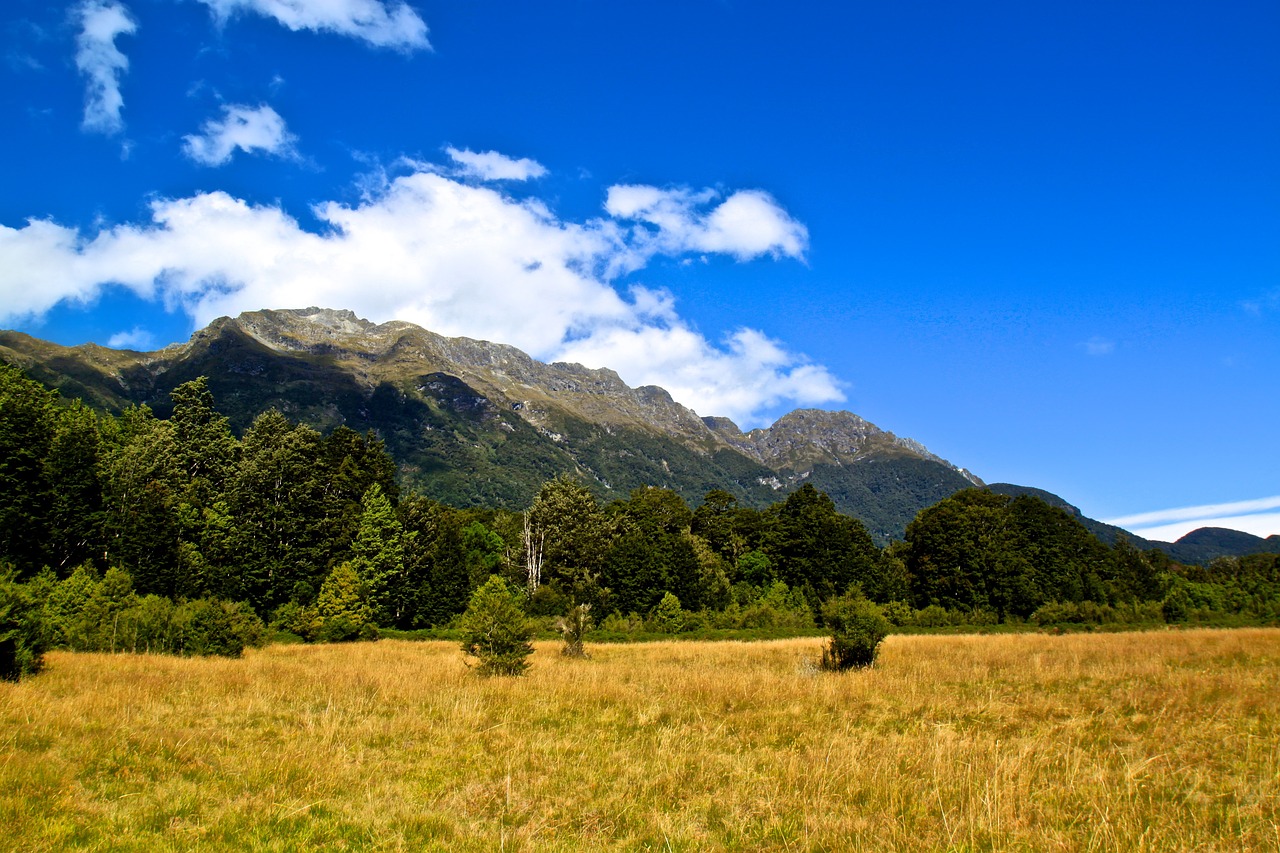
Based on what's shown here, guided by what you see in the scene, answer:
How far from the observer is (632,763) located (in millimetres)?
8406

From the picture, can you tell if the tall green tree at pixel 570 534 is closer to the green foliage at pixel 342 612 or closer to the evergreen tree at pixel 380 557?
the evergreen tree at pixel 380 557

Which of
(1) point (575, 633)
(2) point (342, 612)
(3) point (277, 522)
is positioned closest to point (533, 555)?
(3) point (277, 522)

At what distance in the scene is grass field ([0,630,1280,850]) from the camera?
600 cm

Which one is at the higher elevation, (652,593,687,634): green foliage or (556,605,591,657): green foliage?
(556,605,591,657): green foliage

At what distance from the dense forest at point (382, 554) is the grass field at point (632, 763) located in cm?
621

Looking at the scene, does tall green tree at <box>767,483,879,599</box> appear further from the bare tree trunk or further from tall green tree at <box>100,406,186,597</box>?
tall green tree at <box>100,406,186,597</box>

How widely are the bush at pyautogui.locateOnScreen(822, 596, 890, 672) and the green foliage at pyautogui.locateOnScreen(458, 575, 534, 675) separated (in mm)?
8711

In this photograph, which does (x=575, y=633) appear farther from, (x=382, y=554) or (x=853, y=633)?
(x=382, y=554)

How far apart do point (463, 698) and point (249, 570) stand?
1469 inches

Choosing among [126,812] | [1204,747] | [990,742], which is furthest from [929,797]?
[126,812]

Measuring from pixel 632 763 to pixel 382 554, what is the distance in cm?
4337

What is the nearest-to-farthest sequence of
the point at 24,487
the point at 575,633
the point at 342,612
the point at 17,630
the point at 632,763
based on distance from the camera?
the point at 632,763, the point at 17,630, the point at 575,633, the point at 24,487, the point at 342,612

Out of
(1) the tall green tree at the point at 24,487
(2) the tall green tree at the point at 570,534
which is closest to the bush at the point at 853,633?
(2) the tall green tree at the point at 570,534

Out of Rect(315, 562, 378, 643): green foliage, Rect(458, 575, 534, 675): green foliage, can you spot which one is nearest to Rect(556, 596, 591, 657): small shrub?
Rect(458, 575, 534, 675): green foliage
